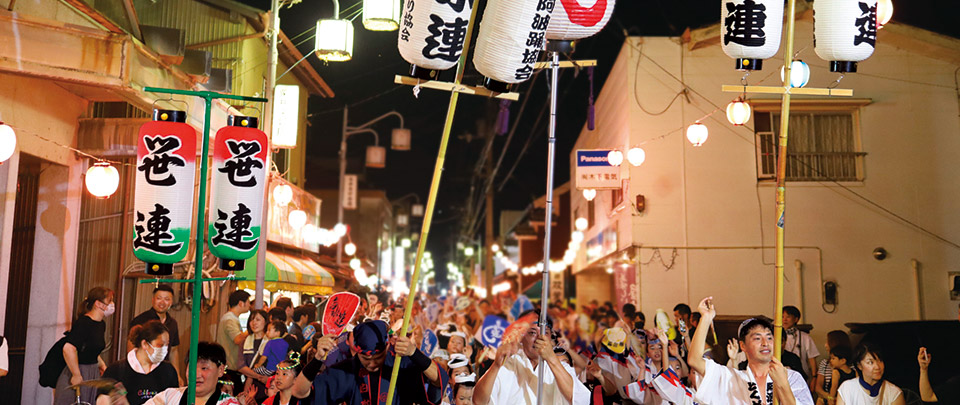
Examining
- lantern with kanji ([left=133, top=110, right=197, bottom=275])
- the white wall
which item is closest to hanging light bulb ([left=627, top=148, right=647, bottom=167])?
the white wall

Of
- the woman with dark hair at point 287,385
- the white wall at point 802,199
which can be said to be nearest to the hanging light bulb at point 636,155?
the white wall at point 802,199

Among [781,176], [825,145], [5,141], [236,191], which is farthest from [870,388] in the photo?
[825,145]

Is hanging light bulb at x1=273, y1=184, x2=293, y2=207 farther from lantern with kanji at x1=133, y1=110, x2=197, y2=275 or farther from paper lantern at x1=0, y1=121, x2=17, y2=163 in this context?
lantern with kanji at x1=133, y1=110, x2=197, y2=275

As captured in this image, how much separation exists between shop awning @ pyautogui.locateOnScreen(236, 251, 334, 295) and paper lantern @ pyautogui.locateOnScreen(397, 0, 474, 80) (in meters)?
11.5

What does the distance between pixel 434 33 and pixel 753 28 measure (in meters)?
3.90

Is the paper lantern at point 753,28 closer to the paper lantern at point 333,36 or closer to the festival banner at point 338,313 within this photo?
the festival banner at point 338,313

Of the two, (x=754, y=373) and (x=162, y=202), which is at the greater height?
(x=162, y=202)

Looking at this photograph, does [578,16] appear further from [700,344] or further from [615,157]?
[615,157]

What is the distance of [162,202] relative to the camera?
7746mm

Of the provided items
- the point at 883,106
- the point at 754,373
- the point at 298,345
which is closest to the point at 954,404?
the point at 754,373

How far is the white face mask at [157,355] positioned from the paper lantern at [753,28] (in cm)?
680

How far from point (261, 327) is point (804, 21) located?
1493 centimetres

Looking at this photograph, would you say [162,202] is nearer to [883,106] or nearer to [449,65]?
[449,65]

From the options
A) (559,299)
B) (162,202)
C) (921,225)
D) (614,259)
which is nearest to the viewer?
(162,202)
